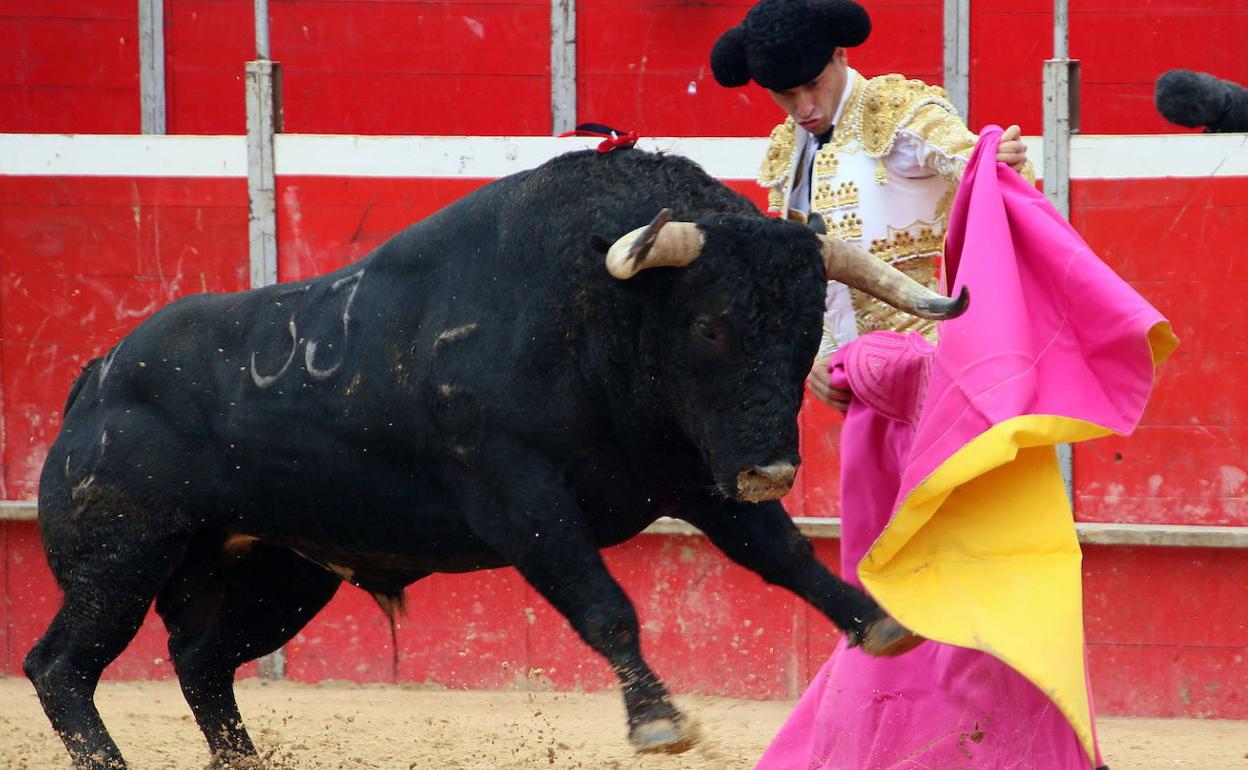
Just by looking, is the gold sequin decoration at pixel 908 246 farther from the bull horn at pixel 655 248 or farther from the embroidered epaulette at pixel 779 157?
the bull horn at pixel 655 248

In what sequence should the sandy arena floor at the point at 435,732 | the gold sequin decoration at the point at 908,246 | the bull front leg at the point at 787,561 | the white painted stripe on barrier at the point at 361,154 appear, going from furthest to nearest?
the white painted stripe on barrier at the point at 361,154
the sandy arena floor at the point at 435,732
the gold sequin decoration at the point at 908,246
the bull front leg at the point at 787,561

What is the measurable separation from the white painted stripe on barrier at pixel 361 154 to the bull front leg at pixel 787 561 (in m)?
2.21

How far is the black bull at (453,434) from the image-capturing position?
3264mm

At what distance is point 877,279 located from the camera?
3393 mm

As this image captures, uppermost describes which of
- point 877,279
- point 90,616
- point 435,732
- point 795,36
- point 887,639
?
point 795,36

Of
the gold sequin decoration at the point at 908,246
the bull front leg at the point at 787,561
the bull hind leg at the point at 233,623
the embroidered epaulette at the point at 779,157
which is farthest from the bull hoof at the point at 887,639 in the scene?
the bull hind leg at the point at 233,623

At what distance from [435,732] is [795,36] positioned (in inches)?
97.6

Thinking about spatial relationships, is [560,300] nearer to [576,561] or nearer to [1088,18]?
[576,561]

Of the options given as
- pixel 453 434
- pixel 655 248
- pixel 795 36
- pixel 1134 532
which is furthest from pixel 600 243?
pixel 1134 532

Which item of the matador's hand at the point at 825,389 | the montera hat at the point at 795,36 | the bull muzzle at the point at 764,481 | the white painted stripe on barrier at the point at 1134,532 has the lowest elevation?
the white painted stripe on barrier at the point at 1134,532

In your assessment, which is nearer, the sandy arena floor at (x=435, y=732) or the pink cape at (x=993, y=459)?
the pink cape at (x=993, y=459)

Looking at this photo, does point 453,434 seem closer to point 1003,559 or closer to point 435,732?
point 1003,559

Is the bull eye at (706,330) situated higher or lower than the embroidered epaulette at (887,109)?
lower

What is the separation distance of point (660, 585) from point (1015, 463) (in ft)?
7.82
